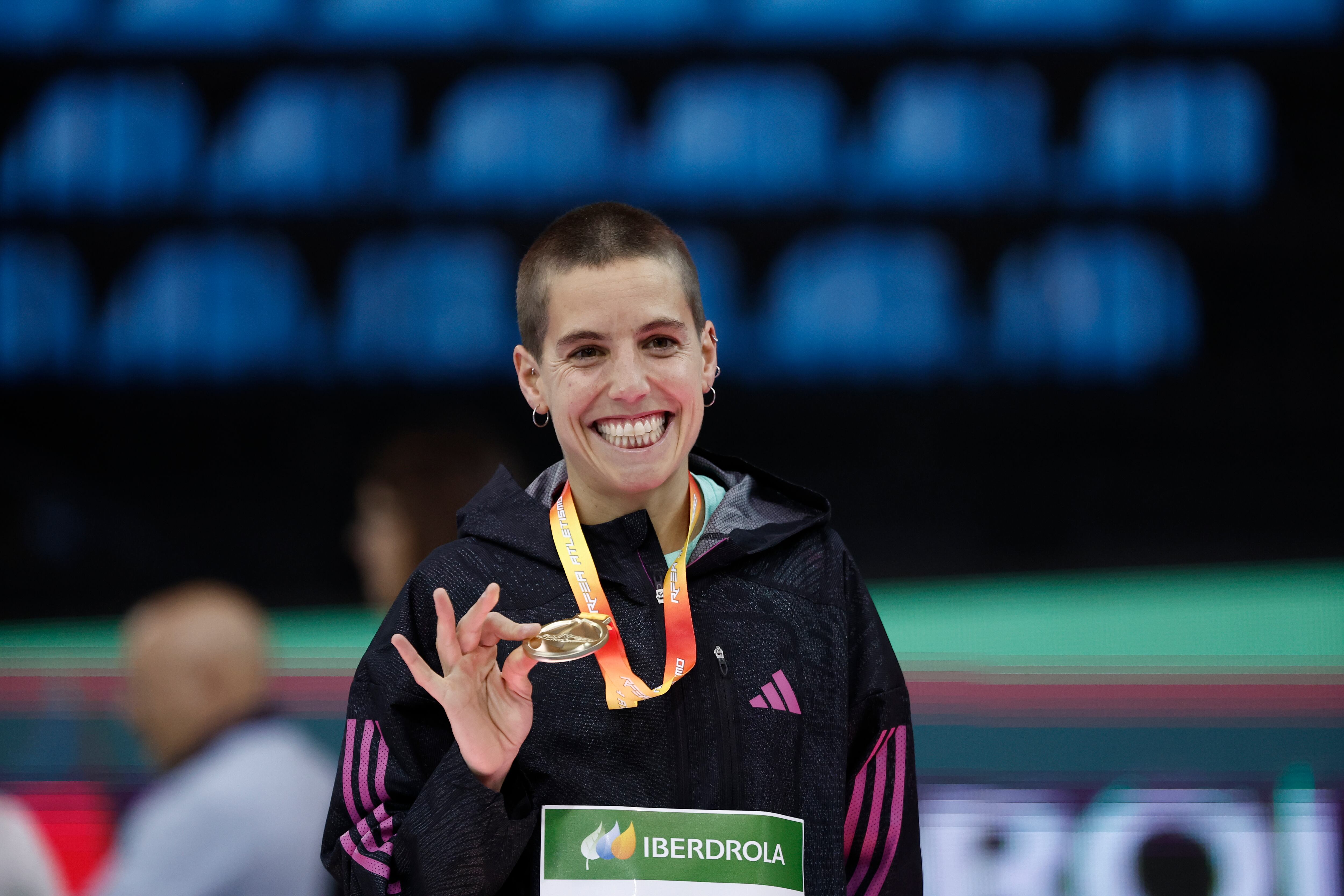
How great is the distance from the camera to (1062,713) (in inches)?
176

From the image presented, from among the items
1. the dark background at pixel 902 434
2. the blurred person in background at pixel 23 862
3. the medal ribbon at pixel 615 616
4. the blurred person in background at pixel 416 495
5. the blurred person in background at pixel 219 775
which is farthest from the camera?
the dark background at pixel 902 434

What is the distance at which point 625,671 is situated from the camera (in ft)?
4.81

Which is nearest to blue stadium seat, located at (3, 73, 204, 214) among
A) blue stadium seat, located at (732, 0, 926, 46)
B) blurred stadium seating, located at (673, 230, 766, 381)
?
blurred stadium seating, located at (673, 230, 766, 381)

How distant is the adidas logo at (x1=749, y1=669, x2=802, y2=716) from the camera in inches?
59.0

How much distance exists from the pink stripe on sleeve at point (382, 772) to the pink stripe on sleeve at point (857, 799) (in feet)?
1.53


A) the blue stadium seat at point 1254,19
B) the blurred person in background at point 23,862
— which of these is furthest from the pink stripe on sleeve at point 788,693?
the blue stadium seat at point 1254,19

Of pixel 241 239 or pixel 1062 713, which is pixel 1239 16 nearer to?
pixel 1062 713

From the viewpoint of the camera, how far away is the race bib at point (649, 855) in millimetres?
1424

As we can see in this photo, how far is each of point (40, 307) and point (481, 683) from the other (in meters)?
4.23

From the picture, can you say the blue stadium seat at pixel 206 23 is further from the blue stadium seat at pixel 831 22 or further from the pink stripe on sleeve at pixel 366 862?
the pink stripe on sleeve at pixel 366 862

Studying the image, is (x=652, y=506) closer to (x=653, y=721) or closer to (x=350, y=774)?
(x=653, y=721)

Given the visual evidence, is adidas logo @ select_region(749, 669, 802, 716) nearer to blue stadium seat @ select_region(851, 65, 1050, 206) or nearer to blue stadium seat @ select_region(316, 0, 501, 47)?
blue stadium seat @ select_region(851, 65, 1050, 206)

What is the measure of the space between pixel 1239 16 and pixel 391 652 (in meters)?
4.52

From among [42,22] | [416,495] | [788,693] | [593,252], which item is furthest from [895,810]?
[42,22]
